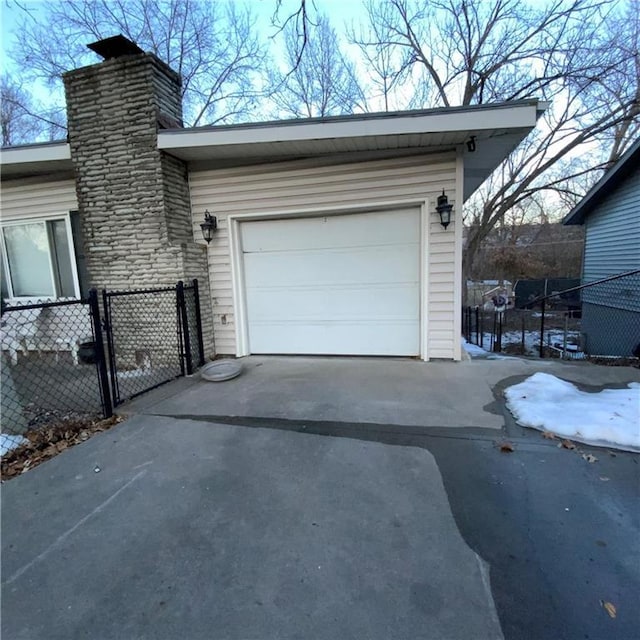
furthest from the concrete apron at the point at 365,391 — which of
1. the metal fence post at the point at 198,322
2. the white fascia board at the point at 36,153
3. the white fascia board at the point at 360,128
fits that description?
the white fascia board at the point at 36,153

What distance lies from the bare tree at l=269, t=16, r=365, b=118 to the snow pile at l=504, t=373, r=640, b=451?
11.1 m

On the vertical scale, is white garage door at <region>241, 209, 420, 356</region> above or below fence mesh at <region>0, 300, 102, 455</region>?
above

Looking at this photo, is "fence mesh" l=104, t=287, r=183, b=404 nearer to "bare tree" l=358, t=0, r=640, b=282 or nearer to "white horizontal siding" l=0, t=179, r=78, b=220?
"white horizontal siding" l=0, t=179, r=78, b=220

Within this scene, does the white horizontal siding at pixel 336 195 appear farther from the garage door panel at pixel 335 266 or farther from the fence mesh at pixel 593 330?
the fence mesh at pixel 593 330

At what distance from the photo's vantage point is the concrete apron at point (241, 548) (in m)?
1.36

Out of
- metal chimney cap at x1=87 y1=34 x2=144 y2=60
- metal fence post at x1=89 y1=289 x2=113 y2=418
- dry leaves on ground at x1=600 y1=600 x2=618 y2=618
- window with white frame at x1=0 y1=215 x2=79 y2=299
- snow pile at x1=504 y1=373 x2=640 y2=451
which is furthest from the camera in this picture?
window with white frame at x1=0 y1=215 x2=79 y2=299

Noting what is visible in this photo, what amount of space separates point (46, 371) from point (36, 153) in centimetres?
306

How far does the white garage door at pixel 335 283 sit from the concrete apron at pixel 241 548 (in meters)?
2.59

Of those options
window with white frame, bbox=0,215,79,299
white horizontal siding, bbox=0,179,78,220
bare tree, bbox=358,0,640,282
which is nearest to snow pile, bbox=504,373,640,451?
window with white frame, bbox=0,215,79,299

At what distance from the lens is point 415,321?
4898mm

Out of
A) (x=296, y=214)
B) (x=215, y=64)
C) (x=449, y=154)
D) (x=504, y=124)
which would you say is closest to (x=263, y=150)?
(x=296, y=214)

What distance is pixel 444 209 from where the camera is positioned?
4359 millimetres

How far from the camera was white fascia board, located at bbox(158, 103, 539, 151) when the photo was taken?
368 centimetres

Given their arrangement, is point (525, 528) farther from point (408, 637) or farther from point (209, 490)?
point (209, 490)
